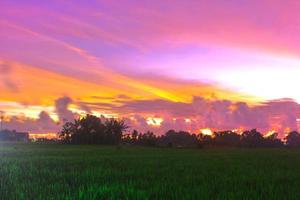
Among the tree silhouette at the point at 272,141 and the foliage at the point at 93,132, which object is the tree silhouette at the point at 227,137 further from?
the foliage at the point at 93,132

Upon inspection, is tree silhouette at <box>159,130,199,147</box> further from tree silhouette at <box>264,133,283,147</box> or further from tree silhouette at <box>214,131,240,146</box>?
tree silhouette at <box>264,133,283,147</box>

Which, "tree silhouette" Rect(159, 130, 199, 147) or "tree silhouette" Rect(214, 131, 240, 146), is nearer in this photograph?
"tree silhouette" Rect(214, 131, 240, 146)

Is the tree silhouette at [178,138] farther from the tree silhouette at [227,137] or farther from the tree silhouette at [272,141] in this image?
the tree silhouette at [272,141]

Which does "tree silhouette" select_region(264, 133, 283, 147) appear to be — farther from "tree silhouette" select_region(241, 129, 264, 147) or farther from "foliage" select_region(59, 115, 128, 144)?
"foliage" select_region(59, 115, 128, 144)

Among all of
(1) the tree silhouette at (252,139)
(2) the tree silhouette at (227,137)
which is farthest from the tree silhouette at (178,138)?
(1) the tree silhouette at (252,139)

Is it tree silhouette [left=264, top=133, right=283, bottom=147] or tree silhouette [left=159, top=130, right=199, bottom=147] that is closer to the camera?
tree silhouette [left=264, top=133, right=283, bottom=147]

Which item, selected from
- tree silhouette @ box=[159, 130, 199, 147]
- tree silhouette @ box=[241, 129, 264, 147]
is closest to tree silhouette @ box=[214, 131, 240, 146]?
tree silhouette @ box=[241, 129, 264, 147]

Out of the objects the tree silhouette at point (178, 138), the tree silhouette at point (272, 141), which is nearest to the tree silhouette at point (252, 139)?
the tree silhouette at point (272, 141)

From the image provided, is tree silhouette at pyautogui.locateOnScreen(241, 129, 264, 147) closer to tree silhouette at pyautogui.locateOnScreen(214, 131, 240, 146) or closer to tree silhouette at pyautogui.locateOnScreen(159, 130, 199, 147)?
tree silhouette at pyautogui.locateOnScreen(214, 131, 240, 146)

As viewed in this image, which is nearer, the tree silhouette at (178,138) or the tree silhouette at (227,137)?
the tree silhouette at (227,137)

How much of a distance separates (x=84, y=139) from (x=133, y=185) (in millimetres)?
91861

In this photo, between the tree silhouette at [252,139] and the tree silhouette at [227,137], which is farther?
the tree silhouette at [227,137]

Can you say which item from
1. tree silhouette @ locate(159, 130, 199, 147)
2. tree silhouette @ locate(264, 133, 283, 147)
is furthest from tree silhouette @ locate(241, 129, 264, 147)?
tree silhouette @ locate(159, 130, 199, 147)

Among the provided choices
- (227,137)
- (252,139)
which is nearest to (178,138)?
(227,137)
